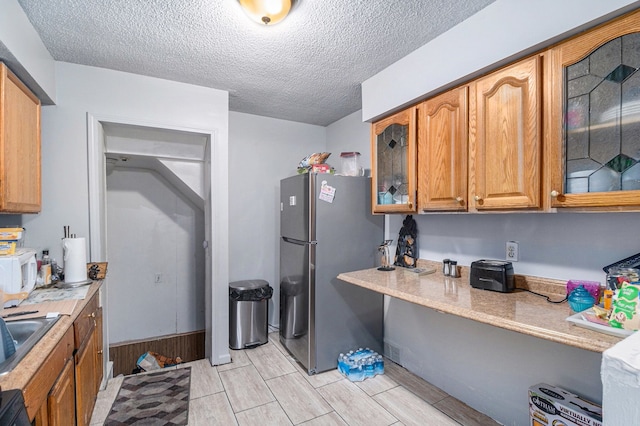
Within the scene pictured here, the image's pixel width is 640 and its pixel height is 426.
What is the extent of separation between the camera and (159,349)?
3.33 meters

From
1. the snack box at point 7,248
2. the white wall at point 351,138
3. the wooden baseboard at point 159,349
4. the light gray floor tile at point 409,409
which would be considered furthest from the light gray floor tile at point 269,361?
the white wall at point 351,138

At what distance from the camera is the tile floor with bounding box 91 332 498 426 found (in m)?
1.95

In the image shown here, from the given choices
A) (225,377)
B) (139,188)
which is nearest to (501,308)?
(225,377)

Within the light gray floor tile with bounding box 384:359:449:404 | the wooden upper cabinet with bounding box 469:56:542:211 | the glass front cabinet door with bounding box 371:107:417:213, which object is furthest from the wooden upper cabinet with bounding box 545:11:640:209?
the light gray floor tile with bounding box 384:359:449:404

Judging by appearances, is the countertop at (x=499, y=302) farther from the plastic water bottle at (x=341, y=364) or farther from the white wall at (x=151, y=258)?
the white wall at (x=151, y=258)

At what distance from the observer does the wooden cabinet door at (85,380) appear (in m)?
1.57

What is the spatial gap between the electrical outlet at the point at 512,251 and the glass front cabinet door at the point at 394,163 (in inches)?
24.0

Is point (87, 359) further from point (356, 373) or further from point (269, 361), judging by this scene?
point (356, 373)

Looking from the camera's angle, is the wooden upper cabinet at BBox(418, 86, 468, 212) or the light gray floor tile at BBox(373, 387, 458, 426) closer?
the wooden upper cabinet at BBox(418, 86, 468, 212)

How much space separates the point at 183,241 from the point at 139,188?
0.75m

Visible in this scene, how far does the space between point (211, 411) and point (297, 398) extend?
59cm

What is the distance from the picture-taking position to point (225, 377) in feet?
8.09

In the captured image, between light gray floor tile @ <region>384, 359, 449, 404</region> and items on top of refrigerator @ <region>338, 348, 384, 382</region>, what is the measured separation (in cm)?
12

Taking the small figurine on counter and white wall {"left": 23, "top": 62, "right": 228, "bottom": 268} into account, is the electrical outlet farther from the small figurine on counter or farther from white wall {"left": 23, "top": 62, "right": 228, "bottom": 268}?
white wall {"left": 23, "top": 62, "right": 228, "bottom": 268}
